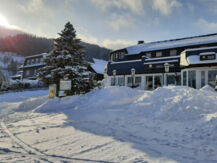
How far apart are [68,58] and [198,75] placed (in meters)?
13.2

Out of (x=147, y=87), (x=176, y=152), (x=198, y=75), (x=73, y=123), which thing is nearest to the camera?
(x=176, y=152)

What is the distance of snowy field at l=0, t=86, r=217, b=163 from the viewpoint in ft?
12.0

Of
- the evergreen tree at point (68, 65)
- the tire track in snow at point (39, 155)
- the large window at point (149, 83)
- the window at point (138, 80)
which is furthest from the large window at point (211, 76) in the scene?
the tire track in snow at point (39, 155)

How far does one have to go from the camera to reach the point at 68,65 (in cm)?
1327

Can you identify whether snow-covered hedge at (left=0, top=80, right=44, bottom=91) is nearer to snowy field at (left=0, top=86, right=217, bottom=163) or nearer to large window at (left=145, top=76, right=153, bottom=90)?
large window at (left=145, top=76, right=153, bottom=90)

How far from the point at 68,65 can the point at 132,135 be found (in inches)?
387

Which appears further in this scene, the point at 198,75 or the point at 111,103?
the point at 198,75

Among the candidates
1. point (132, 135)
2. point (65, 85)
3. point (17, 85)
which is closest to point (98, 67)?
point (17, 85)

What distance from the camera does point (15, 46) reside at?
92562mm

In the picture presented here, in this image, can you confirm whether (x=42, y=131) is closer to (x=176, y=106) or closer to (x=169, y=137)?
(x=169, y=137)

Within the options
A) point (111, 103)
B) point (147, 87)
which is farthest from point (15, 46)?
point (111, 103)

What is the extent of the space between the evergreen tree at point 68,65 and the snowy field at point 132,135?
459 cm

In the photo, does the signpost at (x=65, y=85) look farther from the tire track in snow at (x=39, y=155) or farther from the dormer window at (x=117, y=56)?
the dormer window at (x=117, y=56)

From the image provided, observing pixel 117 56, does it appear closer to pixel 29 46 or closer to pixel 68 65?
pixel 68 65
